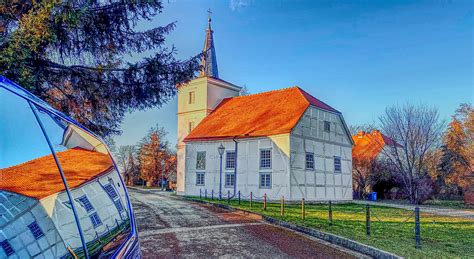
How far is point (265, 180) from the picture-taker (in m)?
23.9

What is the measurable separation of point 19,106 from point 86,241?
60 cm

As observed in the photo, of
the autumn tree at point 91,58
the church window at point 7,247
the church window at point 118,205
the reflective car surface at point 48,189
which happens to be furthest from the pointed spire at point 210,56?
the church window at point 7,247

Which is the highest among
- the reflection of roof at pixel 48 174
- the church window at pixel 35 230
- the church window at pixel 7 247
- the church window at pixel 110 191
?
the reflection of roof at pixel 48 174

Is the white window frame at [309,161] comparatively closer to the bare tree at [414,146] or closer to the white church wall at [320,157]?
the white church wall at [320,157]

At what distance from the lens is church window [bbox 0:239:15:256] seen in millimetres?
987

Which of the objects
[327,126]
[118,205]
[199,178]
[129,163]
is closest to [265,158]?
[327,126]

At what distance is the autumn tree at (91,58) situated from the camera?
253 inches

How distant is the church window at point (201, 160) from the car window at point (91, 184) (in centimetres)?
2591

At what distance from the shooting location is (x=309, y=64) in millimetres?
19328

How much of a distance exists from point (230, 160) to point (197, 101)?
1058 cm

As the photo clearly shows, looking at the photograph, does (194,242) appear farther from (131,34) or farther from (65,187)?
(65,187)

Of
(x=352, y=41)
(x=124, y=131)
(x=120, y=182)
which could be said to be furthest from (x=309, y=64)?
(x=120, y=182)

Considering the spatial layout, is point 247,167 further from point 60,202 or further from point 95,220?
point 60,202

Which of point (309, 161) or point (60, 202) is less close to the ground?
point (309, 161)
